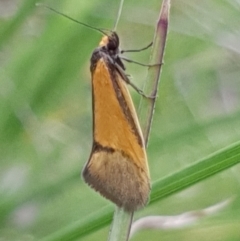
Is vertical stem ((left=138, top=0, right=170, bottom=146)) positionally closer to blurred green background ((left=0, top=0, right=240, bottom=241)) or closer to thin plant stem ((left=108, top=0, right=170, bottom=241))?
thin plant stem ((left=108, top=0, right=170, bottom=241))

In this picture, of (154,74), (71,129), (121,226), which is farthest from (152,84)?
(71,129)

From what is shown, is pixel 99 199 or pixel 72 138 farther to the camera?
pixel 72 138

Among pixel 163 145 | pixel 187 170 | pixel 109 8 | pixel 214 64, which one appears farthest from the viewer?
pixel 214 64

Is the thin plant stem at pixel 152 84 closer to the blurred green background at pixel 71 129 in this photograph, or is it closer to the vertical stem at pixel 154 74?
the vertical stem at pixel 154 74

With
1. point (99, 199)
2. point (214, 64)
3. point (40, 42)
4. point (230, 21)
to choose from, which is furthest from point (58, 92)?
point (214, 64)

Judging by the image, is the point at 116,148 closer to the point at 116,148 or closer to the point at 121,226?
the point at 116,148

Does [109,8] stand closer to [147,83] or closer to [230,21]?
[230,21]
